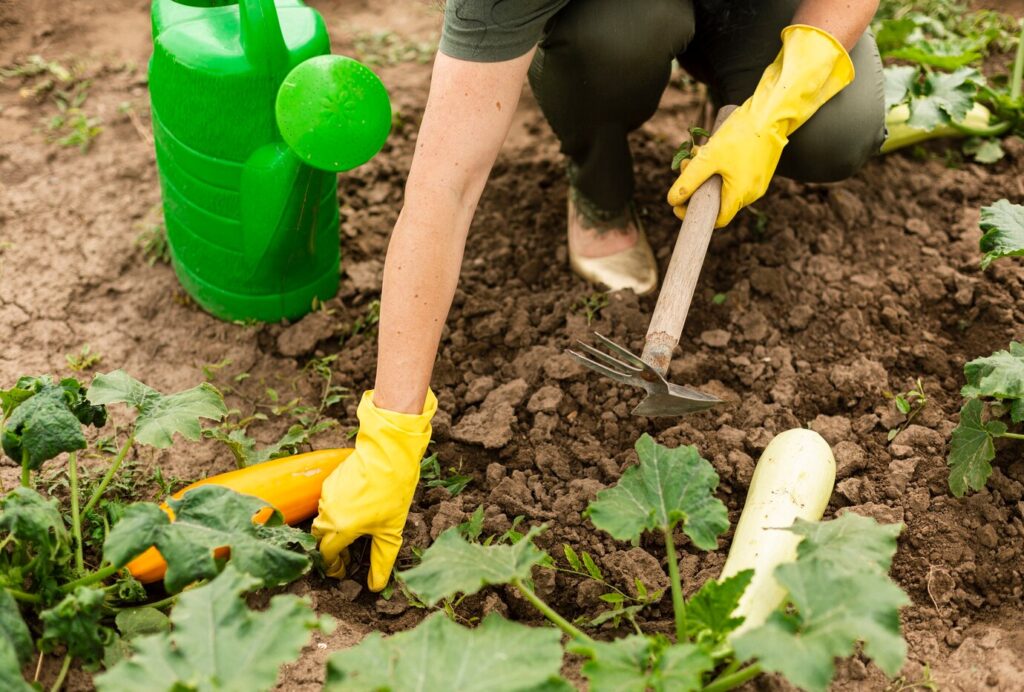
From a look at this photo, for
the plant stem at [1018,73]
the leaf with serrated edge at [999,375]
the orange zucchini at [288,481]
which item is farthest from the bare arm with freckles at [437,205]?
the plant stem at [1018,73]

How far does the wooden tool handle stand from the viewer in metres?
2.02

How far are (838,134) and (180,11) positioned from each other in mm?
1556

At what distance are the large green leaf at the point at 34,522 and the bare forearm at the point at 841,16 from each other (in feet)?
5.98

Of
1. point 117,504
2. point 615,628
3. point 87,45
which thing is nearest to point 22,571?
point 117,504

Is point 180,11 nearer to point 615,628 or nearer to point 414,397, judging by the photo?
point 414,397

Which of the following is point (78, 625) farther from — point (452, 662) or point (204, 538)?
point (452, 662)

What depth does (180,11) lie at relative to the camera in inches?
93.1

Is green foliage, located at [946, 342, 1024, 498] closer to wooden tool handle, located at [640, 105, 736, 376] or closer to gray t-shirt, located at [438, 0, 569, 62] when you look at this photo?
wooden tool handle, located at [640, 105, 736, 376]

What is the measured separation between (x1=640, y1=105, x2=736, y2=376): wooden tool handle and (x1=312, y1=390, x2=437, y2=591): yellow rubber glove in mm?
462

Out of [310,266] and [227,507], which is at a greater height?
[227,507]

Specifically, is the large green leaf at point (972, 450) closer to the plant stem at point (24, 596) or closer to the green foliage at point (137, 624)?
the green foliage at point (137, 624)

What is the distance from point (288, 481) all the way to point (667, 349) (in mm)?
787

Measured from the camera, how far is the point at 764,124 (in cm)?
222

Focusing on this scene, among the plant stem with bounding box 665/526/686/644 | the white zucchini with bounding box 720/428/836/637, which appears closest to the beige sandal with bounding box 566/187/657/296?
the white zucchini with bounding box 720/428/836/637
